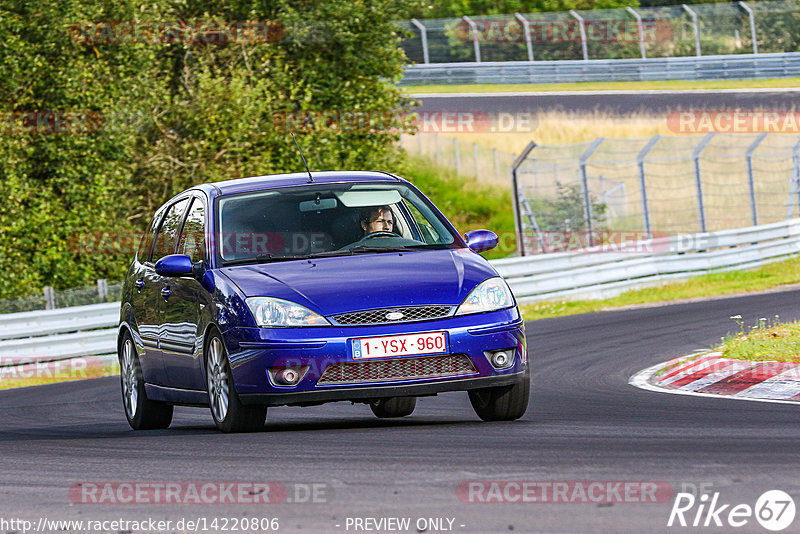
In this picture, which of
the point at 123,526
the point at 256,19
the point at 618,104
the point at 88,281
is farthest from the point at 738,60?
the point at 123,526

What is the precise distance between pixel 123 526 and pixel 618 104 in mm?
39864

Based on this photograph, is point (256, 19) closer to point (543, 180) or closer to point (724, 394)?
point (543, 180)

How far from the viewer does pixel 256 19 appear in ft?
102

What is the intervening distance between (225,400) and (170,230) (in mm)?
2251

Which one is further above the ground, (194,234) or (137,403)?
(194,234)

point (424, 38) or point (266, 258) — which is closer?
point (266, 258)

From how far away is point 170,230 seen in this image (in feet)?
34.8

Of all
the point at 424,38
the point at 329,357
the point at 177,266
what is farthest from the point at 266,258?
the point at 424,38

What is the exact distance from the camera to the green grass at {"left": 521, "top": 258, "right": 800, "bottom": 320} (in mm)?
22547

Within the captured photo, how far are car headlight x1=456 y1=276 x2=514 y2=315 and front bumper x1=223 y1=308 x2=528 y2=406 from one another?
0.06 meters

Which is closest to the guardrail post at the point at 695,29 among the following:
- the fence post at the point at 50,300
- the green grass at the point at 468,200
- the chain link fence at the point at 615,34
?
the chain link fence at the point at 615,34

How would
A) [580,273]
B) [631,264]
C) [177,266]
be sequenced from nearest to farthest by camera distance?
[177,266] < [580,273] < [631,264]

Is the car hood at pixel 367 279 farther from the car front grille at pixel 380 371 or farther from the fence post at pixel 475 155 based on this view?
the fence post at pixel 475 155

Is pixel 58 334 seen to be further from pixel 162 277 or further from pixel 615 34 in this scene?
pixel 615 34
